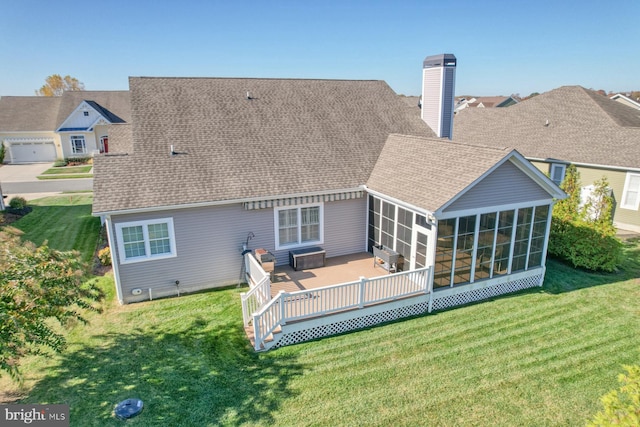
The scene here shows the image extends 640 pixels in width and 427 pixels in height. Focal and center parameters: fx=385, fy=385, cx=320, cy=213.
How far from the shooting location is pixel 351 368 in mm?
9898

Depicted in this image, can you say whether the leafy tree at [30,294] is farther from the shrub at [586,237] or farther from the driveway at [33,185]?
the driveway at [33,185]

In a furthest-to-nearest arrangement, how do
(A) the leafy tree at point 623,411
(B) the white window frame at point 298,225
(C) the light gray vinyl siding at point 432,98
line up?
(C) the light gray vinyl siding at point 432,98, (B) the white window frame at point 298,225, (A) the leafy tree at point 623,411

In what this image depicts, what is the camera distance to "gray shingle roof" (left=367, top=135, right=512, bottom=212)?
39.3 ft

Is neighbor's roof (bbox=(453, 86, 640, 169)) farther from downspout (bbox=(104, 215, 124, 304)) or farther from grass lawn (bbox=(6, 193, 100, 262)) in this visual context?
grass lawn (bbox=(6, 193, 100, 262))

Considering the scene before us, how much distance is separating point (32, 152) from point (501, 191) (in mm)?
51260

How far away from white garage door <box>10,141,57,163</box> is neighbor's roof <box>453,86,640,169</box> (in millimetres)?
45233

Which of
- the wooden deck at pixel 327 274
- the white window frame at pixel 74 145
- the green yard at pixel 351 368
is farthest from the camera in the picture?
the white window frame at pixel 74 145

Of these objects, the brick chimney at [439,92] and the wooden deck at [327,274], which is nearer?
the wooden deck at [327,274]

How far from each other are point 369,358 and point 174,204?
7.79 m

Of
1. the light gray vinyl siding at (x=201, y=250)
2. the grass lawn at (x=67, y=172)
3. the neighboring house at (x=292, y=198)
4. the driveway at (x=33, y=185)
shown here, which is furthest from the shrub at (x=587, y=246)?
the grass lawn at (x=67, y=172)

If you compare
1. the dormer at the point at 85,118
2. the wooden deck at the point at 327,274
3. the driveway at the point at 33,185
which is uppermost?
the dormer at the point at 85,118

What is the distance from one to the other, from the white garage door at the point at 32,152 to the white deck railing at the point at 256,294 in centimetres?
4440

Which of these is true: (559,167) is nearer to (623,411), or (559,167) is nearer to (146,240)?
(623,411)

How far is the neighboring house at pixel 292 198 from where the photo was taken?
41.0ft
